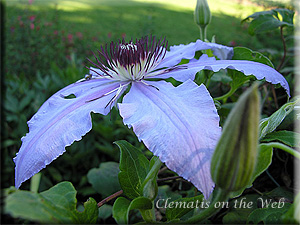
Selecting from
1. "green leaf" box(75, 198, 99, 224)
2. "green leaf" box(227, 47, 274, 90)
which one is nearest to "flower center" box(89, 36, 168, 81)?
"green leaf" box(227, 47, 274, 90)

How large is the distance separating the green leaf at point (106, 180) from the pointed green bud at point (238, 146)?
1.28ft

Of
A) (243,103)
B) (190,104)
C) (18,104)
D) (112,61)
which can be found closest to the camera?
(243,103)

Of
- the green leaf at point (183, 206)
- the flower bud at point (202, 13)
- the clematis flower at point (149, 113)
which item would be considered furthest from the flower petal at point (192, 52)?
the green leaf at point (183, 206)

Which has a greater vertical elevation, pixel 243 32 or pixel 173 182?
pixel 243 32

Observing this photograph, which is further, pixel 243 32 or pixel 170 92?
pixel 243 32

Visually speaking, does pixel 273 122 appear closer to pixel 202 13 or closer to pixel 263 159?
pixel 263 159

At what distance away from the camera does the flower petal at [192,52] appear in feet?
1.97

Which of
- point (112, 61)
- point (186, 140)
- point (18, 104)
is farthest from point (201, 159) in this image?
point (18, 104)

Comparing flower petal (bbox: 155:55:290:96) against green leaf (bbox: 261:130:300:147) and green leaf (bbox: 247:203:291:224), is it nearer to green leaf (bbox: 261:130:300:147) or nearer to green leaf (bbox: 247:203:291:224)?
green leaf (bbox: 261:130:300:147)

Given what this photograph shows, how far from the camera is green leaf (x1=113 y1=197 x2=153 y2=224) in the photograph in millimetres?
391

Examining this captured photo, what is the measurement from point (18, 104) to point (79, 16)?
3.60 metres

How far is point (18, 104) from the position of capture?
112 centimetres

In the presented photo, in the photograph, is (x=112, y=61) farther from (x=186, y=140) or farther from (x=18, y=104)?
(x=18, y=104)

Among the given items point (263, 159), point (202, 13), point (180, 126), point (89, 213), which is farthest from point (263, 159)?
point (202, 13)
